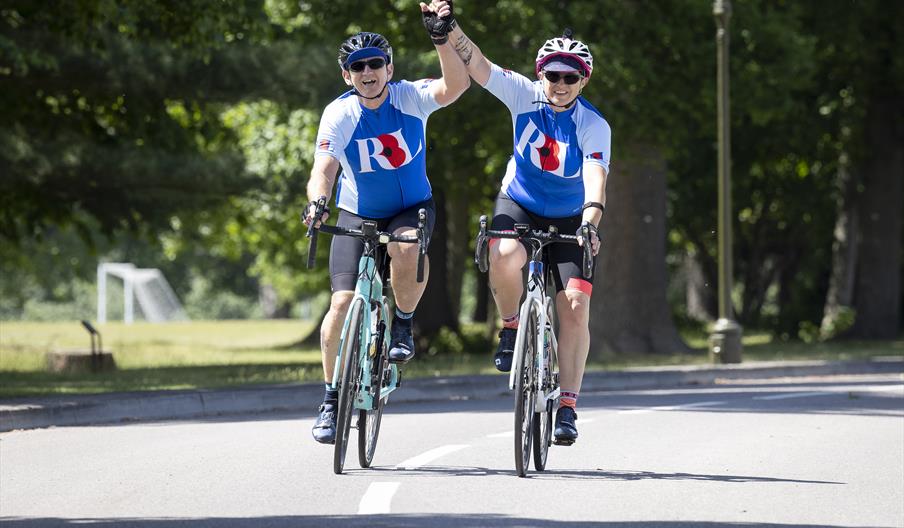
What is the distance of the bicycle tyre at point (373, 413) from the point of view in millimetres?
8930

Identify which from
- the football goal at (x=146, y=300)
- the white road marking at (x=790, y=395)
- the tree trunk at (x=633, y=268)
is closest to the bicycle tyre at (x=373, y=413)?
the white road marking at (x=790, y=395)

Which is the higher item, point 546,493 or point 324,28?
point 324,28

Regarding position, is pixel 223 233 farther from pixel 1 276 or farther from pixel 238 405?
pixel 238 405

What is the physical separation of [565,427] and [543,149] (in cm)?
148

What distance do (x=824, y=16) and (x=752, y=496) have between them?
79.3 ft

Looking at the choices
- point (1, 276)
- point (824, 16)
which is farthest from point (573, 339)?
point (1, 276)

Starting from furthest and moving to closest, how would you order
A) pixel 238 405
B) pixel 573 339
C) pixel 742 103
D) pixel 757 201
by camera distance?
pixel 757 201
pixel 742 103
pixel 238 405
pixel 573 339

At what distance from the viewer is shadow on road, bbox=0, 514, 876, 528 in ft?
23.7

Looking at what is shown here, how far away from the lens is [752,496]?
327 inches

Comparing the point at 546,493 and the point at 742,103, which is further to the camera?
the point at 742,103

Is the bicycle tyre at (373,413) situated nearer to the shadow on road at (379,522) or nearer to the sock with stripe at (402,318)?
the sock with stripe at (402,318)

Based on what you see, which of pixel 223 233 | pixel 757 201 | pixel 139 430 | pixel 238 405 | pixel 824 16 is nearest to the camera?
pixel 139 430

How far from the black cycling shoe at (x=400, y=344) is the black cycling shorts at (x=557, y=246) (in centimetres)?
75

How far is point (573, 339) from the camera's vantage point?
9.16 meters
